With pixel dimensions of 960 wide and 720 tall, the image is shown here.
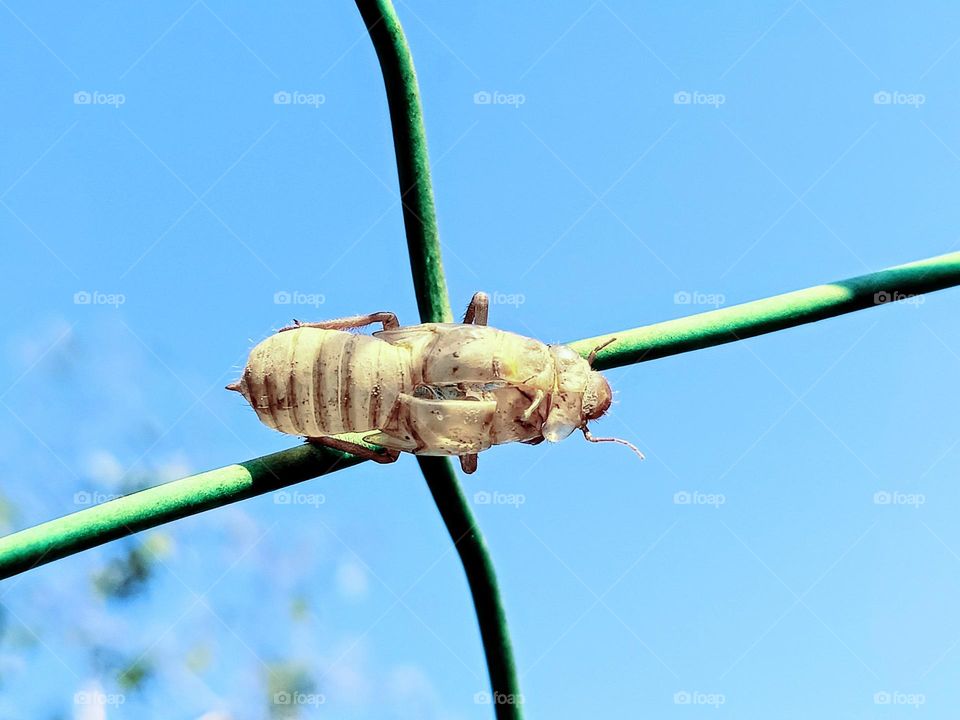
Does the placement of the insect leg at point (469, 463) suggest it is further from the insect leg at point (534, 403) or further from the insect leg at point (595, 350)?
the insect leg at point (595, 350)

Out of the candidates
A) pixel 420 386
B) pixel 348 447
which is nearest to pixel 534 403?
pixel 420 386

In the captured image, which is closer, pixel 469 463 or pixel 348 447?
pixel 348 447

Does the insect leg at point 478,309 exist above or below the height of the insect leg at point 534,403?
above

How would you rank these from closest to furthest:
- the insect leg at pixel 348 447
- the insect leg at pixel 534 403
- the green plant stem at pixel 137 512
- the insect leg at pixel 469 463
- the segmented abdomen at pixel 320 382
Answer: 1. the green plant stem at pixel 137 512
2. the insect leg at pixel 348 447
3. the segmented abdomen at pixel 320 382
4. the insect leg at pixel 534 403
5. the insect leg at pixel 469 463

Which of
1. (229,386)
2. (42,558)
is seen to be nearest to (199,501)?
(42,558)

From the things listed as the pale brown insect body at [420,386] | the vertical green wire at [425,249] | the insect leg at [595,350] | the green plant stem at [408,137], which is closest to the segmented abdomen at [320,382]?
the pale brown insect body at [420,386]

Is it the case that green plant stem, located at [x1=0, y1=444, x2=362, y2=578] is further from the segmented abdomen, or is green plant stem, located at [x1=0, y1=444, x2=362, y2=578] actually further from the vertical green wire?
the vertical green wire

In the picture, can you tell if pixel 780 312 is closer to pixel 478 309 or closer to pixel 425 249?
pixel 425 249

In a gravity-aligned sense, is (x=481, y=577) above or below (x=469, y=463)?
below
